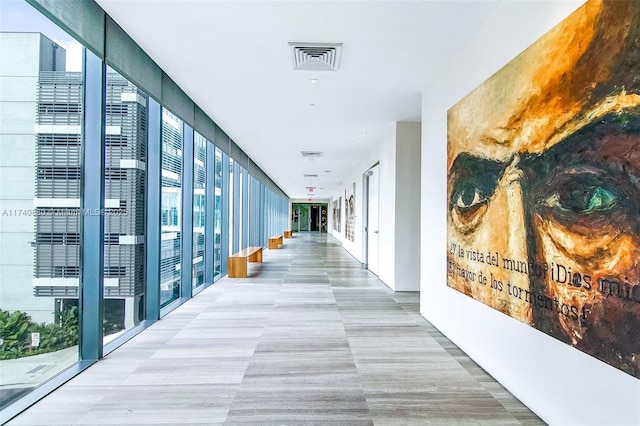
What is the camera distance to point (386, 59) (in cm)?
419

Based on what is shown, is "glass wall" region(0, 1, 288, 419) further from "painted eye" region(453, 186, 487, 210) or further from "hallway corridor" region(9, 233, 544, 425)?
"painted eye" region(453, 186, 487, 210)

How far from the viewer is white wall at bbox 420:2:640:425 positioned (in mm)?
2012

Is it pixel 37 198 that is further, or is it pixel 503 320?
pixel 503 320

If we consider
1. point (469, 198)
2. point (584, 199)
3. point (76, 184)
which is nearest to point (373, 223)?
point (469, 198)

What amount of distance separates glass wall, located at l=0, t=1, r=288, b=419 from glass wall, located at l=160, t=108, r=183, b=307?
0.03 m

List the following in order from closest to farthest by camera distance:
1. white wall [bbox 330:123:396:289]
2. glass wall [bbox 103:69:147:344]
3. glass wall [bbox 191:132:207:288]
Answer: glass wall [bbox 103:69:147:344] < glass wall [bbox 191:132:207:288] < white wall [bbox 330:123:396:289]

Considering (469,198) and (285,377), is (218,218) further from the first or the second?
(469,198)

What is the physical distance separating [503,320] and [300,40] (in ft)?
11.3

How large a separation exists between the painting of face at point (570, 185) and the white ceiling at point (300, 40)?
1.95ft

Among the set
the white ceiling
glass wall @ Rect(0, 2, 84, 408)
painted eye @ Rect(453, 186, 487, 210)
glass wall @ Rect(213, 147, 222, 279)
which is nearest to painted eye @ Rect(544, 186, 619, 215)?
painted eye @ Rect(453, 186, 487, 210)

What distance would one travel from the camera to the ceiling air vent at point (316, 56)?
12.5ft

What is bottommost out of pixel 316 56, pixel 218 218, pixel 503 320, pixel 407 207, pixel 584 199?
pixel 503 320

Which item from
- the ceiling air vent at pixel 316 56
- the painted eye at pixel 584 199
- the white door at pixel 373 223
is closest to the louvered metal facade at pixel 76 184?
the ceiling air vent at pixel 316 56

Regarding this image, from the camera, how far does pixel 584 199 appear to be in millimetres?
2082
